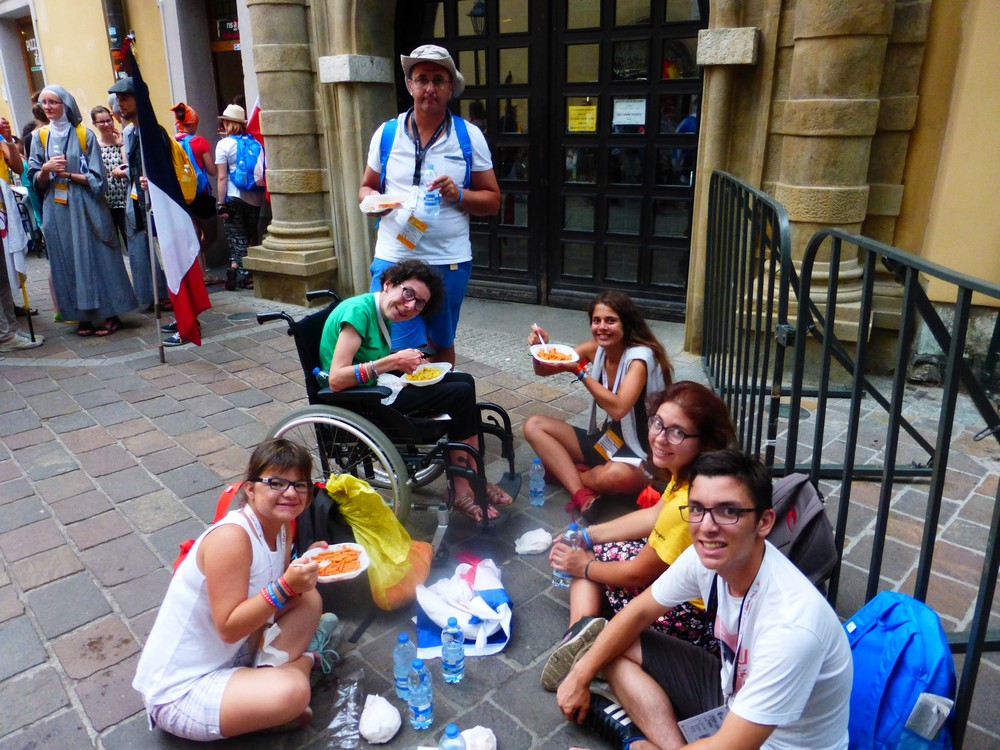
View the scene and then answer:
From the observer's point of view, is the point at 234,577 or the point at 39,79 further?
the point at 39,79

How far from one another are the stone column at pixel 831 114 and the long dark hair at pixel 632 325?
1971mm

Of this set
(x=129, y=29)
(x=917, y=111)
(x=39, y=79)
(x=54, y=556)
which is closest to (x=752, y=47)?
(x=917, y=111)

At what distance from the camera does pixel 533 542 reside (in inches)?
131

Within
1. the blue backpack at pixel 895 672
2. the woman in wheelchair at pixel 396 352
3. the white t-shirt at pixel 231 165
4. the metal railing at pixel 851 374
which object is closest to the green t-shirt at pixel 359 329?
the woman in wheelchair at pixel 396 352

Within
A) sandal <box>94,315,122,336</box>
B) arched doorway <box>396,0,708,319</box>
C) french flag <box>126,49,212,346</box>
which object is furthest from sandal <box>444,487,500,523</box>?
sandal <box>94,315,122,336</box>

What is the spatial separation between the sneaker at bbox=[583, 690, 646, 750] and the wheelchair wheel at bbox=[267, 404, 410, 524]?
1.06 metres

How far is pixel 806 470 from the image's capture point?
3889 mm

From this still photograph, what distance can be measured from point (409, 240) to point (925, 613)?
2.97 m

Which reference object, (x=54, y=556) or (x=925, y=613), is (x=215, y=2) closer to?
(x=54, y=556)

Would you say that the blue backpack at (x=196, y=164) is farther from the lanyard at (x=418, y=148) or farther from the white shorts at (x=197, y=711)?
the white shorts at (x=197, y=711)

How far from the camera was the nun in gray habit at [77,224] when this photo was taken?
603cm

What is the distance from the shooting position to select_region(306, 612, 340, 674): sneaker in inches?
103

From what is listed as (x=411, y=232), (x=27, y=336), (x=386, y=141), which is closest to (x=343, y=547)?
(x=411, y=232)

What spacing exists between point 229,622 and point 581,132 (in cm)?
530
